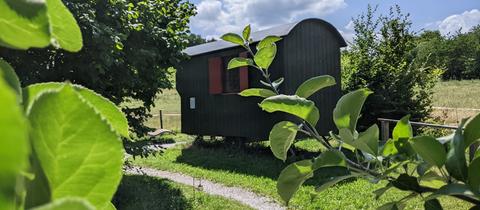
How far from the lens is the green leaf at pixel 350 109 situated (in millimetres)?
708

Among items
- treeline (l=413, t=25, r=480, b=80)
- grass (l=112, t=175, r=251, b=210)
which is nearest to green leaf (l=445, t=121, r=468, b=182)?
grass (l=112, t=175, r=251, b=210)

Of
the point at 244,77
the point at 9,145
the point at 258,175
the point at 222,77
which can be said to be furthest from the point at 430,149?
the point at 222,77

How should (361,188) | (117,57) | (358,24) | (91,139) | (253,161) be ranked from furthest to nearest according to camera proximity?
(358,24) → (253,161) → (361,188) → (117,57) → (91,139)

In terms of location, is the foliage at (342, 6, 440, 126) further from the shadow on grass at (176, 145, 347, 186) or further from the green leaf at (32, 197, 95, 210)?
the green leaf at (32, 197, 95, 210)

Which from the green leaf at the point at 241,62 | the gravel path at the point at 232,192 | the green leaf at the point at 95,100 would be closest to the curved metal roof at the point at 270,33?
the gravel path at the point at 232,192

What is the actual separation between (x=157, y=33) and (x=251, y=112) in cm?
439

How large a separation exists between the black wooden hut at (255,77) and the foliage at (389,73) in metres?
1.58

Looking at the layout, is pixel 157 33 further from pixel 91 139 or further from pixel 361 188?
pixel 91 139

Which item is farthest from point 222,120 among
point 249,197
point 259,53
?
point 259,53

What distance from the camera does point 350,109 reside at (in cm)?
72

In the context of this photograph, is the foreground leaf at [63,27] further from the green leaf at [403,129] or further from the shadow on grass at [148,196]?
the shadow on grass at [148,196]

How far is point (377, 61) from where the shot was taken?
44.8 feet

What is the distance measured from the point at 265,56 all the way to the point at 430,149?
0.37 m

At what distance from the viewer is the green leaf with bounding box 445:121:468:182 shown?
1.80ft
